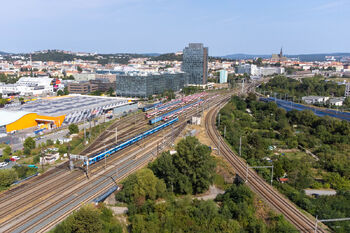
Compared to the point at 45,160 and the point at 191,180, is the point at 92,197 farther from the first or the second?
the point at 45,160

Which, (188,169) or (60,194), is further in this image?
(188,169)

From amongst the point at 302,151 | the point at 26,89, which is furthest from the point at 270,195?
the point at 26,89

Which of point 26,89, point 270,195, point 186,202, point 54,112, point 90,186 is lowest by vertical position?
point 270,195

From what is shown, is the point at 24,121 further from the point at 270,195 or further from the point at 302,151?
the point at 302,151

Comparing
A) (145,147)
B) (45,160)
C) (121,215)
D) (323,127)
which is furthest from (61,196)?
(323,127)

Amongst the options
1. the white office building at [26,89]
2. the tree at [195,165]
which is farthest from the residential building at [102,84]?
the tree at [195,165]

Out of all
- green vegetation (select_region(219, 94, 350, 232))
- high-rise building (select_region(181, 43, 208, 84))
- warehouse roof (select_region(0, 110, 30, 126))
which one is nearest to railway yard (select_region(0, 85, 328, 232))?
green vegetation (select_region(219, 94, 350, 232))

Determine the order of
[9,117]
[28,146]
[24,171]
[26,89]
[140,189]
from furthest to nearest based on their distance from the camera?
1. [26,89]
2. [9,117]
3. [28,146]
4. [24,171]
5. [140,189]
